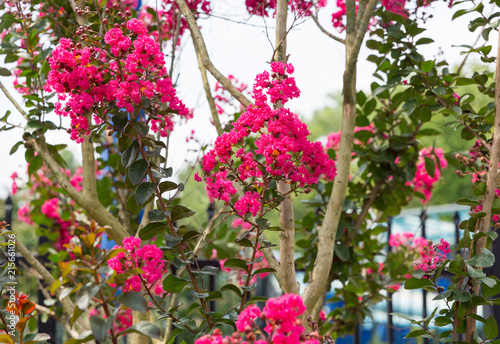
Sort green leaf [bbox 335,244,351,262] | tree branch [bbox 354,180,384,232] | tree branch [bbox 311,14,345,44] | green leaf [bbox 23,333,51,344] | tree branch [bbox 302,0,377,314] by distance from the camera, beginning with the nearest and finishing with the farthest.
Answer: green leaf [bbox 23,333,51,344] < tree branch [bbox 302,0,377,314] < tree branch [bbox 311,14,345,44] < green leaf [bbox 335,244,351,262] < tree branch [bbox 354,180,384,232]

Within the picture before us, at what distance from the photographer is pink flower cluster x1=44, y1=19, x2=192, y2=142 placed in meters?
1.22

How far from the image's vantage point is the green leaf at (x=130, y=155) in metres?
1.26

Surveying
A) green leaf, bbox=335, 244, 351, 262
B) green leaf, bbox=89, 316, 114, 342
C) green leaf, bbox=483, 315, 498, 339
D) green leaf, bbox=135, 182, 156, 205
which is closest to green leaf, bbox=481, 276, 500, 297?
green leaf, bbox=483, 315, 498, 339

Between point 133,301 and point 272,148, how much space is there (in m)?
0.50

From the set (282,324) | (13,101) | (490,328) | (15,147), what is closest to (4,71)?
(13,101)

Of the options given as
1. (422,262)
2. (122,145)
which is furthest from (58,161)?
(422,262)

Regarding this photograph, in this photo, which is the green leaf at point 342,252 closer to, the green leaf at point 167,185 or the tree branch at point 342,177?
the tree branch at point 342,177

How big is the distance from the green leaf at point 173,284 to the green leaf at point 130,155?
347 millimetres

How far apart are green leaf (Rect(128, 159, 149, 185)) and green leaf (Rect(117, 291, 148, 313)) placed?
1.27 ft

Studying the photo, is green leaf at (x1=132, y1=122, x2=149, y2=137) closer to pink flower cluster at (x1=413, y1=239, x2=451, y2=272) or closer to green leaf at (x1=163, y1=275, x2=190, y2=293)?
green leaf at (x1=163, y1=275, x2=190, y2=293)

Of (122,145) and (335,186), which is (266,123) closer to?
(122,145)

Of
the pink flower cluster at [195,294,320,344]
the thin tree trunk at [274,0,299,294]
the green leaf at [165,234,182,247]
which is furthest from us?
the thin tree trunk at [274,0,299,294]

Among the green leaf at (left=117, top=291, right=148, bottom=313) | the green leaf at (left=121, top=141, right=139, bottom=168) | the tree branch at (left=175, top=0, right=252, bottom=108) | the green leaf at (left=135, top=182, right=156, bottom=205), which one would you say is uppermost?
the tree branch at (left=175, top=0, right=252, bottom=108)

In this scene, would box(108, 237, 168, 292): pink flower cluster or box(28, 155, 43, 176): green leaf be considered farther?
box(28, 155, 43, 176): green leaf
